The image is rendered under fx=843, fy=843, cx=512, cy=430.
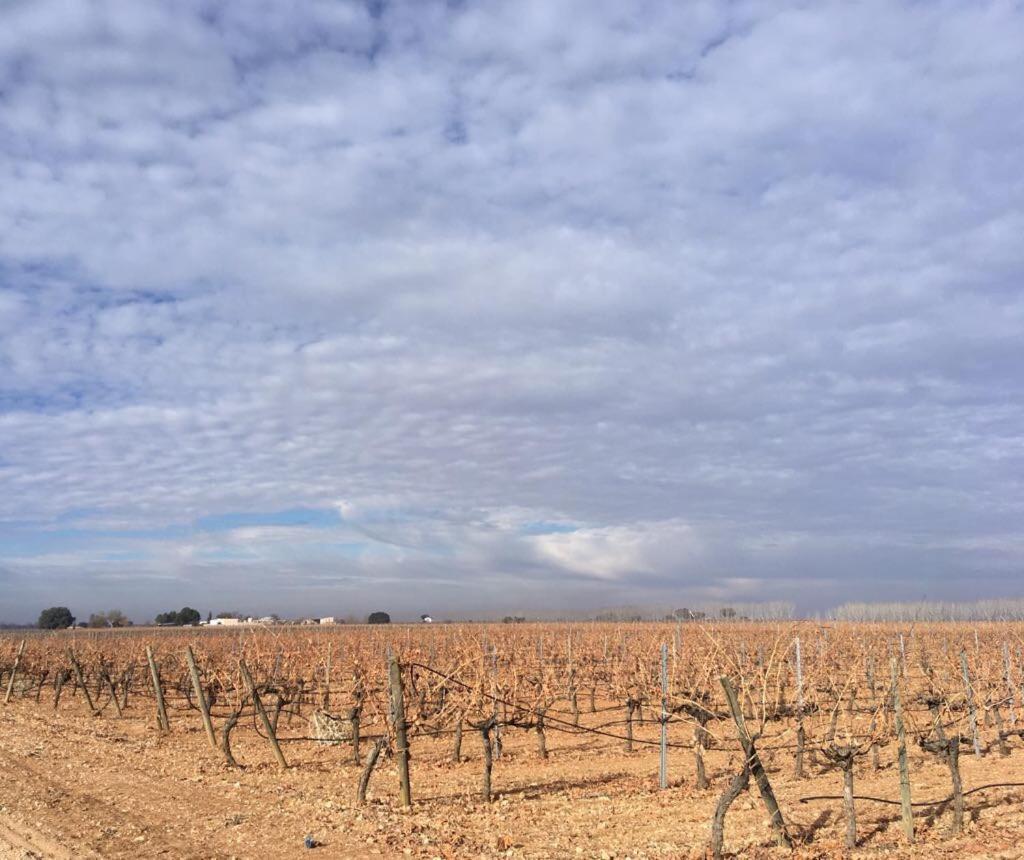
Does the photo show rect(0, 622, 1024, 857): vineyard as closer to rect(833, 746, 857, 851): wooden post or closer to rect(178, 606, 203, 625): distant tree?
rect(833, 746, 857, 851): wooden post

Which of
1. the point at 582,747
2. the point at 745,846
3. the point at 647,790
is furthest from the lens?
the point at 582,747

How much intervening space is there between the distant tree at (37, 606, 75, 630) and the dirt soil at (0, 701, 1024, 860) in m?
93.1

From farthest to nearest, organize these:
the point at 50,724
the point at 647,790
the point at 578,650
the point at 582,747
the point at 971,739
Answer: the point at 578,650 → the point at 50,724 → the point at 582,747 → the point at 971,739 → the point at 647,790

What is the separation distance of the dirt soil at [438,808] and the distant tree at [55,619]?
93061mm

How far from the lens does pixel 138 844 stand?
779 cm

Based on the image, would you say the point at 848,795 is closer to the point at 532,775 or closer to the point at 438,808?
the point at 438,808

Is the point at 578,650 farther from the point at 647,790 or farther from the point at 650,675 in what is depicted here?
the point at 647,790

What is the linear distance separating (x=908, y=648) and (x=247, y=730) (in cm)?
2274

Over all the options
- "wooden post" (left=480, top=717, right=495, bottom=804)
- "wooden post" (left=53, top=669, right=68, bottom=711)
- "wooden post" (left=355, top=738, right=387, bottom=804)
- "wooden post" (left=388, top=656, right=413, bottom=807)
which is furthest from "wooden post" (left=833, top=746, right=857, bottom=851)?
"wooden post" (left=53, top=669, right=68, bottom=711)

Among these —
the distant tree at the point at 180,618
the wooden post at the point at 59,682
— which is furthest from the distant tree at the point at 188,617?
the wooden post at the point at 59,682

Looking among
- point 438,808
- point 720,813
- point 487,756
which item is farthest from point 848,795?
point 438,808

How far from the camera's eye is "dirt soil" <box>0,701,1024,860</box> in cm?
774

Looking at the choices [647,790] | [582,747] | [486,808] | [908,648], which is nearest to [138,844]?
[486,808]

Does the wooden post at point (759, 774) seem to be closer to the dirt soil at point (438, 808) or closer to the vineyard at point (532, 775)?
the vineyard at point (532, 775)
